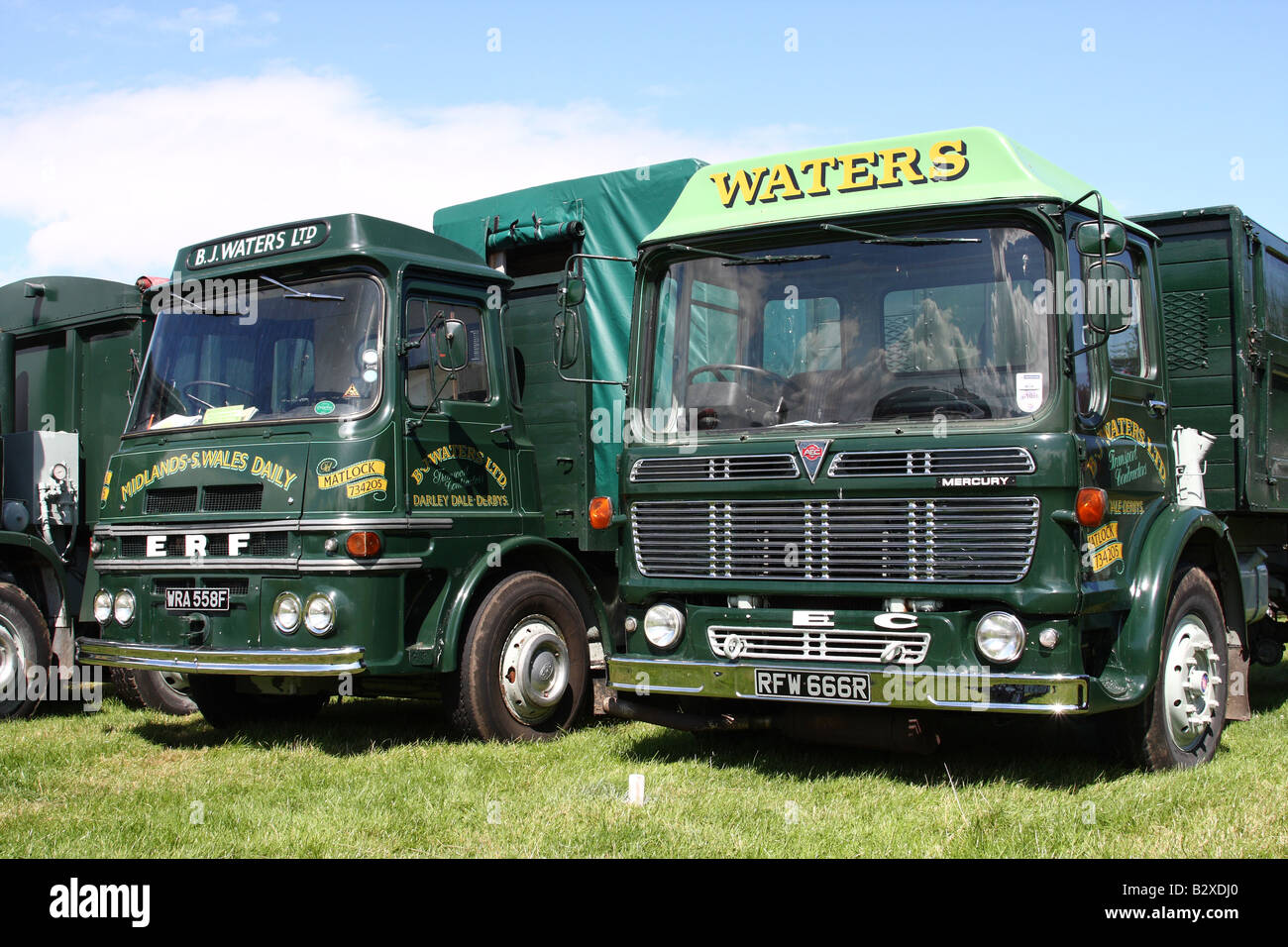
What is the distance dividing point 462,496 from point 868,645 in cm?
290

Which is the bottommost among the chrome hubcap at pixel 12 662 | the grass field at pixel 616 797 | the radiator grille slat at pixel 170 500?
the grass field at pixel 616 797

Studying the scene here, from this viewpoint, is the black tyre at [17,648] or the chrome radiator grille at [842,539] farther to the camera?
the black tyre at [17,648]

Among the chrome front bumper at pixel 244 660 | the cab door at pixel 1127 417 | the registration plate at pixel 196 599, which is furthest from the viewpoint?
the registration plate at pixel 196 599

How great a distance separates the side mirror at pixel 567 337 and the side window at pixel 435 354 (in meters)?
0.88

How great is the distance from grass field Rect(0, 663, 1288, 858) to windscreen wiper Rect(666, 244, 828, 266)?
256 centimetres

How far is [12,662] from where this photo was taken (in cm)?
888

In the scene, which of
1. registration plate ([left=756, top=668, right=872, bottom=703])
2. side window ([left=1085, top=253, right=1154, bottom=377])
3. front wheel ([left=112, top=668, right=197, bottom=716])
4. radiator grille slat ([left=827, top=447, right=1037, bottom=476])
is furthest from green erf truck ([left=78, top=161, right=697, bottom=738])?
side window ([left=1085, top=253, right=1154, bottom=377])

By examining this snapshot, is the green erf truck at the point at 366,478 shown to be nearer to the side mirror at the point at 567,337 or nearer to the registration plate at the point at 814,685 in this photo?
the side mirror at the point at 567,337

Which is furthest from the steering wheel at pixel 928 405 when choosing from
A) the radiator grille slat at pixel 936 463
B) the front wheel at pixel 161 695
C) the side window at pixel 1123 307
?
the front wheel at pixel 161 695

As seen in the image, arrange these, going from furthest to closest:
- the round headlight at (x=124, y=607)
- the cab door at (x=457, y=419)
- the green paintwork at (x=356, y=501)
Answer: the round headlight at (x=124, y=607) → the cab door at (x=457, y=419) → the green paintwork at (x=356, y=501)

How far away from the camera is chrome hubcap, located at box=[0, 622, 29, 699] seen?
8.85 metres

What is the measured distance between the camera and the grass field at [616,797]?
5195 mm
